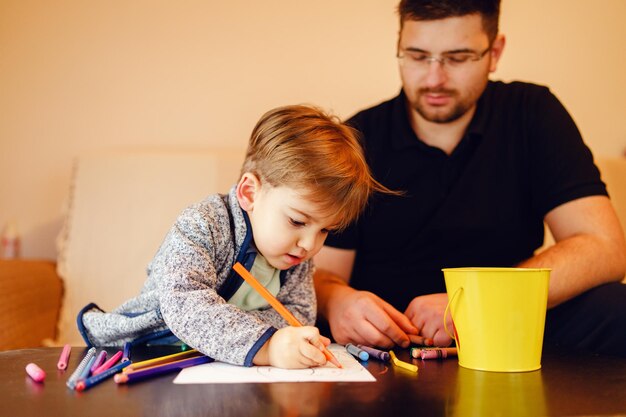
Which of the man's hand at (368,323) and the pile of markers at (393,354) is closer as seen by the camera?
the pile of markers at (393,354)

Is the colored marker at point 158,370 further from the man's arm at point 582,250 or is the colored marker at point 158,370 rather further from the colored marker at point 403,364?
the man's arm at point 582,250

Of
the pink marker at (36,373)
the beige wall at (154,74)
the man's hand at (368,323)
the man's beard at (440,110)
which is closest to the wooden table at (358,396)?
the pink marker at (36,373)

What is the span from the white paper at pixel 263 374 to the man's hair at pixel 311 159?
10.8 inches

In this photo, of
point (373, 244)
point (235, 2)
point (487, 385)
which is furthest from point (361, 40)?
point (487, 385)

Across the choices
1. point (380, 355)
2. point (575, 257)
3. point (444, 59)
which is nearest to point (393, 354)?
point (380, 355)

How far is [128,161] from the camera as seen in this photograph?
5.95 feet

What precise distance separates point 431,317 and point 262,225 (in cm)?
33

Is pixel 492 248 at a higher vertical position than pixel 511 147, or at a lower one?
lower

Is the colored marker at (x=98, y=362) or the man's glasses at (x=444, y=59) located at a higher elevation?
the man's glasses at (x=444, y=59)

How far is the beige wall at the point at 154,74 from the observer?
1.95 m

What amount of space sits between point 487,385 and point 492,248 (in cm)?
79

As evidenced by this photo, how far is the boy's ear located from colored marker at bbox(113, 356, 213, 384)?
273 millimetres

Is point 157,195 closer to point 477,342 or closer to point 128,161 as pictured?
point 128,161

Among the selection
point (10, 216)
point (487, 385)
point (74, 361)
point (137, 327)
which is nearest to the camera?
point (487, 385)
